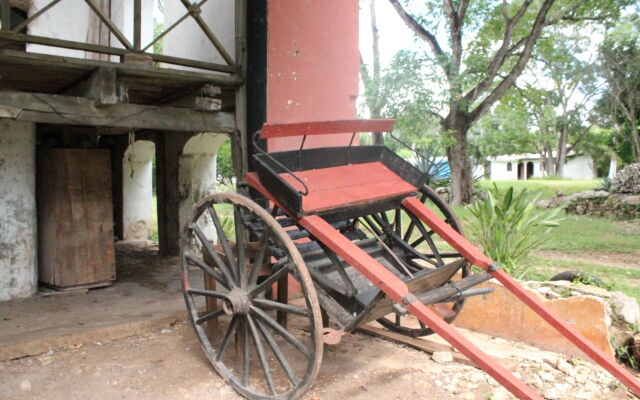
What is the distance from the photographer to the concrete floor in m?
4.23

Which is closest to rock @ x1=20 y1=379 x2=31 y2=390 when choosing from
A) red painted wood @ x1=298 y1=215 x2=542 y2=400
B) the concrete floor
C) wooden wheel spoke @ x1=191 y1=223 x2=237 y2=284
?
the concrete floor

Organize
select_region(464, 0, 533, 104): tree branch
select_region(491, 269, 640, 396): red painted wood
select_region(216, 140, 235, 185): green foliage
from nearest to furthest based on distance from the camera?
select_region(491, 269, 640, 396): red painted wood < select_region(464, 0, 533, 104): tree branch < select_region(216, 140, 235, 185): green foliage

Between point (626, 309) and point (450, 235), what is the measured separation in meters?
1.75

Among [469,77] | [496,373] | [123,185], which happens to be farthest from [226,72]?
[469,77]

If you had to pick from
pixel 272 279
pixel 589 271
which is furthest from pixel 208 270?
pixel 589 271

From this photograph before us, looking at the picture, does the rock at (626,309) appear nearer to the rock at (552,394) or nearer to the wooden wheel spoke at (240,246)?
the rock at (552,394)

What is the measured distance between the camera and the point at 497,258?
5426 millimetres

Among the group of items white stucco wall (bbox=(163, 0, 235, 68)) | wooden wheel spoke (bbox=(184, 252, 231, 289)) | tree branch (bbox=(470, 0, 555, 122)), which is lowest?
wooden wheel spoke (bbox=(184, 252, 231, 289))

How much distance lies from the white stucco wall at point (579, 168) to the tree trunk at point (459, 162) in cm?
2185

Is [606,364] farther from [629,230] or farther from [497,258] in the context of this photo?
[629,230]

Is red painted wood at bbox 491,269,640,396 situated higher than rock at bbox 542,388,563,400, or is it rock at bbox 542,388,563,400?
red painted wood at bbox 491,269,640,396

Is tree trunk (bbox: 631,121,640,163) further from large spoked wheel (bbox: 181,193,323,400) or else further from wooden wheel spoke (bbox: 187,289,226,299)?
wooden wheel spoke (bbox: 187,289,226,299)

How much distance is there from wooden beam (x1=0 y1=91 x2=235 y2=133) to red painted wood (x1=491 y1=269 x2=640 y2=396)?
3.14 m

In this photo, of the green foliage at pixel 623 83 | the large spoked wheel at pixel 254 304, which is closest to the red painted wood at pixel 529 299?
the large spoked wheel at pixel 254 304
